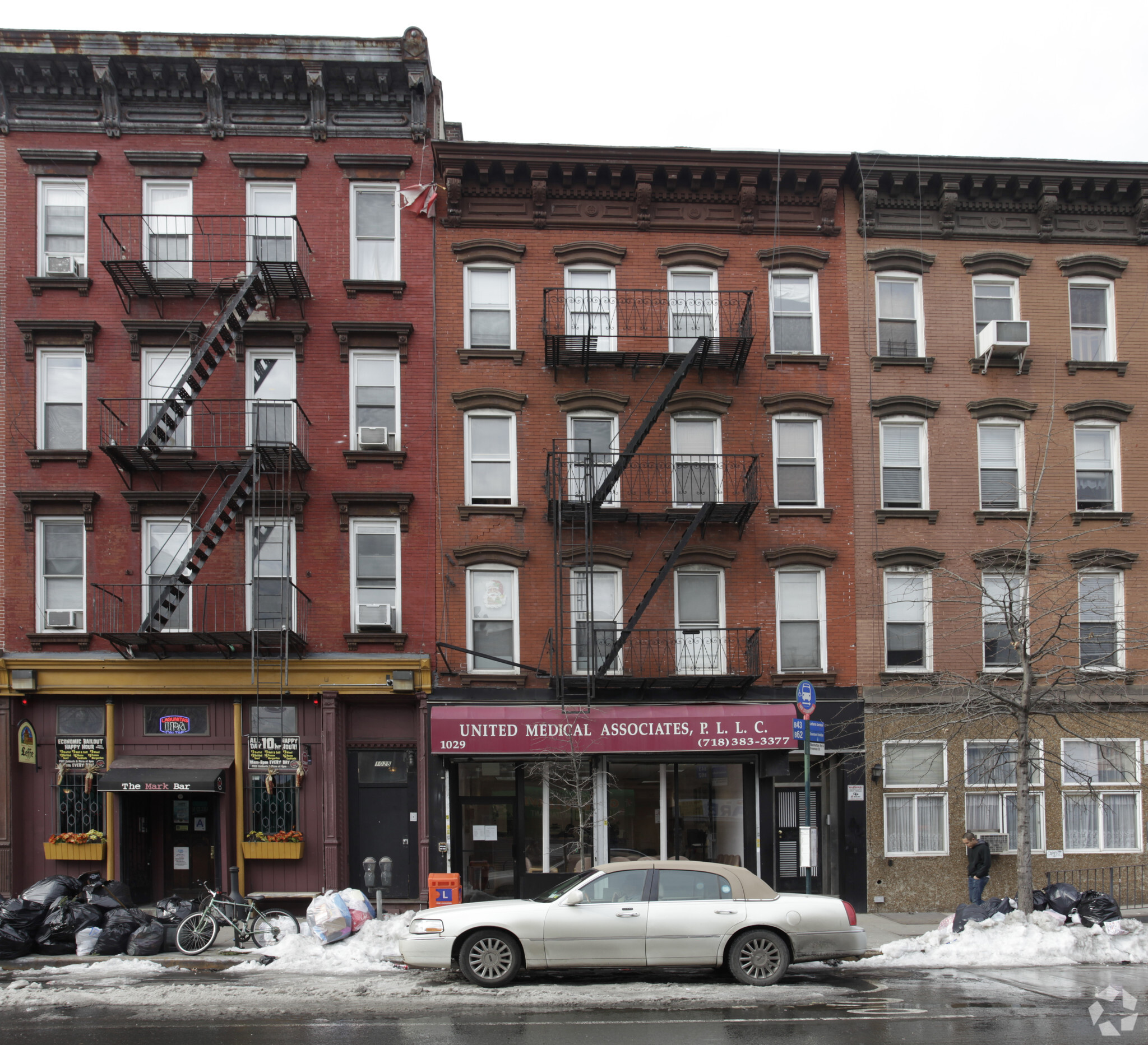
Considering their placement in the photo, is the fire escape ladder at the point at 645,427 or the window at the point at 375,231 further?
the window at the point at 375,231

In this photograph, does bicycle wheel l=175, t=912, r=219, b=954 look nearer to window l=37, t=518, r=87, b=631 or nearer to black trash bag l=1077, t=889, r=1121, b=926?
window l=37, t=518, r=87, b=631

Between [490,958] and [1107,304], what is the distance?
17206 mm

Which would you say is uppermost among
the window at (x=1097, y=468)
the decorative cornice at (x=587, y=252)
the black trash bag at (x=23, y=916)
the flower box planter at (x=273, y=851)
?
the decorative cornice at (x=587, y=252)

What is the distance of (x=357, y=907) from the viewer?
15938 mm

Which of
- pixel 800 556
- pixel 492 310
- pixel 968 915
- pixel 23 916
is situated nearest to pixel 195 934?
pixel 23 916

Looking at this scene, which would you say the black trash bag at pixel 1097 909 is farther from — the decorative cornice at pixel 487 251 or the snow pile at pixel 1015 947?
the decorative cornice at pixel 487 251

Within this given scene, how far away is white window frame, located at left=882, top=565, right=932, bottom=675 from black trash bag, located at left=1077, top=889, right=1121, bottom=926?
5.25m

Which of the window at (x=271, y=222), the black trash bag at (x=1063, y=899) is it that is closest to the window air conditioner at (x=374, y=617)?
the window at (x=271, y=222)

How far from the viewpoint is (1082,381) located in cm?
2116

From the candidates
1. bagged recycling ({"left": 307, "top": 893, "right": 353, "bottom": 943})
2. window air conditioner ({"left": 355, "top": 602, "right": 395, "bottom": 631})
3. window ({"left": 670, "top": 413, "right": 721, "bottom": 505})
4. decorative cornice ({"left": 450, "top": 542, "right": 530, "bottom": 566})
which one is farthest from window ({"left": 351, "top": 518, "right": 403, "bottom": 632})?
bagged recycling ({"left": 307, "top": 893, "right": 353, "bottom": 943})

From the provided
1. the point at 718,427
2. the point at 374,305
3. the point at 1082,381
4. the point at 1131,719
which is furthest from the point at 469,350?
the point at 1131,719

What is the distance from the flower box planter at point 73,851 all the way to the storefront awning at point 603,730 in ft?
19.3

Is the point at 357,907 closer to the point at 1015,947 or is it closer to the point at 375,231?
the point at 1015,947

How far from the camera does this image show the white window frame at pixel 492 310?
67.3 ft
